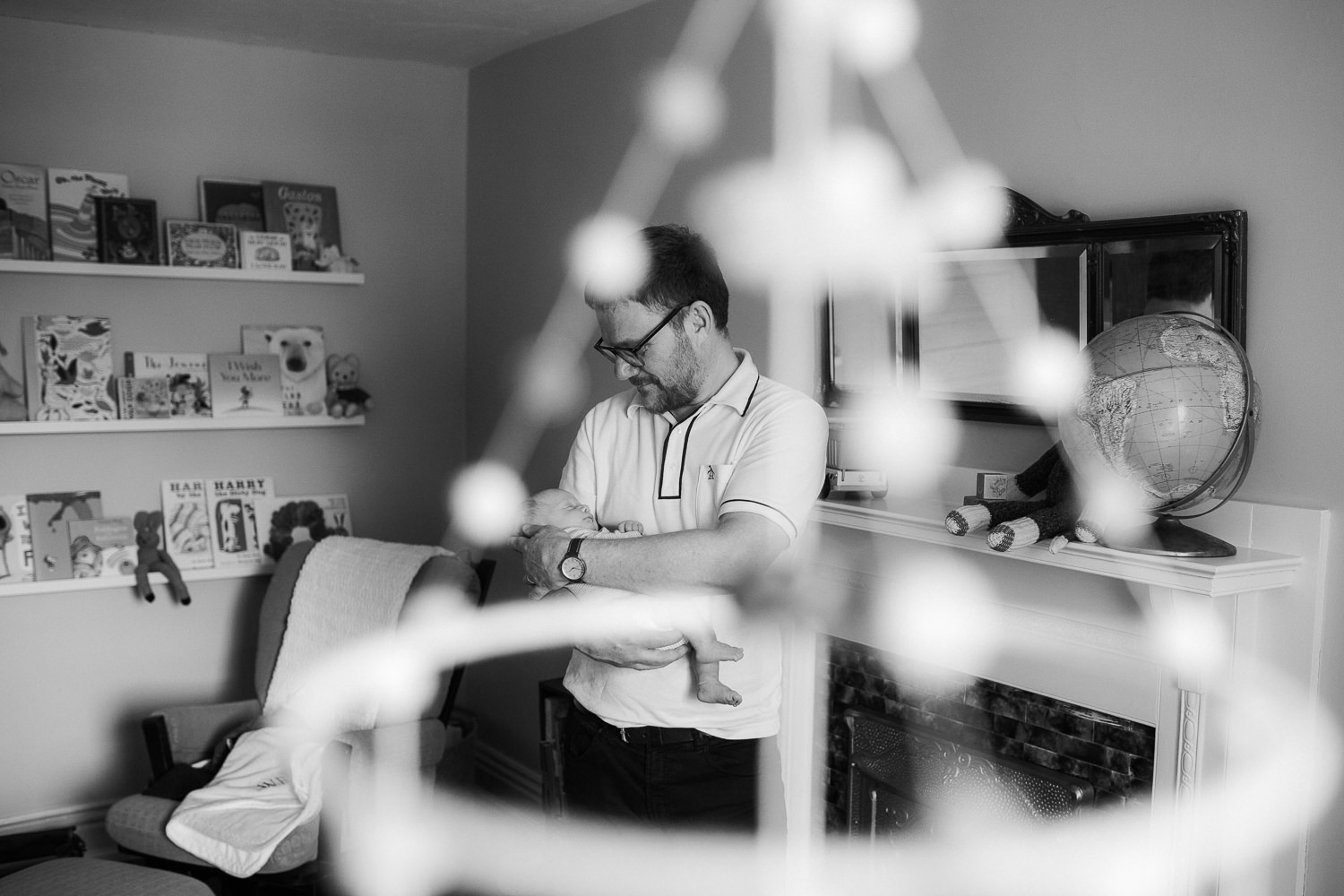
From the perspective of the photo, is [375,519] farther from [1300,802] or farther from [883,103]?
[1300,802]

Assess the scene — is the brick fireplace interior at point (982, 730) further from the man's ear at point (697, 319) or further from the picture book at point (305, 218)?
the picture book at point (305, 218)

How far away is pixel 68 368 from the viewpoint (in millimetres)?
3459

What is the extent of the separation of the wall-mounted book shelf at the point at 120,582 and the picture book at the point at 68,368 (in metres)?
0.46

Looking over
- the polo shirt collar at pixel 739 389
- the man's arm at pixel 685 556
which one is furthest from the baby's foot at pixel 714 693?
the polo shirt collar at pixel 739 389

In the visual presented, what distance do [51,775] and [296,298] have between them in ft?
5.16

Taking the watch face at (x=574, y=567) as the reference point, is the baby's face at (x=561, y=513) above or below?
above

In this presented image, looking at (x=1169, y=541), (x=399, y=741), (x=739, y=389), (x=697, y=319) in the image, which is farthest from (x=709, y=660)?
(x=399, y=741)

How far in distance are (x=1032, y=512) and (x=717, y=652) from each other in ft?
1.80

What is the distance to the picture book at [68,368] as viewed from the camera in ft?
11.2

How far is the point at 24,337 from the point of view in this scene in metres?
3.41

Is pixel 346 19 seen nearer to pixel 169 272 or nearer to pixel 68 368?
pixel 169 272

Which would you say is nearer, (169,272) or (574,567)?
(574,567)

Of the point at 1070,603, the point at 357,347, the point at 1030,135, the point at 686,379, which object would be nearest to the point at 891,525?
the point at 1070,603

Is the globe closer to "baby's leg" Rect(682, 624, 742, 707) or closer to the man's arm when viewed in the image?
the man's arm
